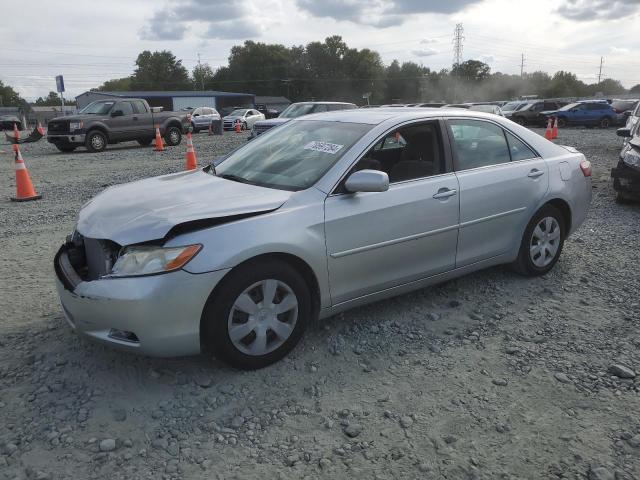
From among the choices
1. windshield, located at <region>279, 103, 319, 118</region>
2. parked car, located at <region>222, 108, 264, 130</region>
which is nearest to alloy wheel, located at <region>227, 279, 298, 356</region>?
windshield, located at <region>279, 103, 319, 118</region>

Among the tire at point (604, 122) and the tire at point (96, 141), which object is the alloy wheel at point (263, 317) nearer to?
the tire at point (96, 141)

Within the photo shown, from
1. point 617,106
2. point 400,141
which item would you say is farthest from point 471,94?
point 400,141

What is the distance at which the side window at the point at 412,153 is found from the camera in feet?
13.0

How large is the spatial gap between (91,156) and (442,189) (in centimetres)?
1470

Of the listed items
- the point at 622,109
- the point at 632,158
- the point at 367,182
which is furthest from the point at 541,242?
the point at 622,109

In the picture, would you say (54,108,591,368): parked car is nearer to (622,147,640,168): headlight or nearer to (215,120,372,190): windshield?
(215,120,372,190): windshield

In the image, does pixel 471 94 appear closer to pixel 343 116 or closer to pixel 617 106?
pixel 617 106

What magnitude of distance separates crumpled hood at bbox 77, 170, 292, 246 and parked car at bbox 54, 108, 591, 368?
0.04 ft

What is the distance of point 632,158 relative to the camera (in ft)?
25.4

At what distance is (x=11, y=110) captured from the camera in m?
63.7

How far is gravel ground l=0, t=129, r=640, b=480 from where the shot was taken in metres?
2.50

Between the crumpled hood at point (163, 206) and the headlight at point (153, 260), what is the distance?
73mm

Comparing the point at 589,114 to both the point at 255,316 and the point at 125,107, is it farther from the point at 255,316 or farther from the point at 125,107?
the point at 255,316

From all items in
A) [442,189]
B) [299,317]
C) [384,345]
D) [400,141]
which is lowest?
[384,345]
